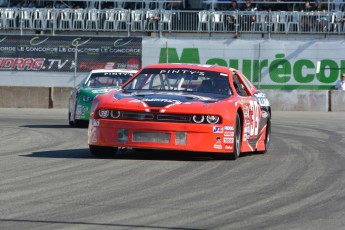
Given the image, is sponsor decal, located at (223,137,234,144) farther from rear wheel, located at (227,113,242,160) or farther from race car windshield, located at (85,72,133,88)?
race car windshield, located at (85,72,133,88)

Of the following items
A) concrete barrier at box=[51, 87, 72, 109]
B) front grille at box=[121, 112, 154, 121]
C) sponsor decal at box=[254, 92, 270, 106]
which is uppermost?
front grille at box=[121, 112, 154, 121]

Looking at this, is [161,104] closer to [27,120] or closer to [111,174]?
[111,174]

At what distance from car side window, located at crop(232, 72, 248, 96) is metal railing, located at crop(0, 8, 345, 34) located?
73.7 ft

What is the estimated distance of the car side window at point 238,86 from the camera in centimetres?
1340

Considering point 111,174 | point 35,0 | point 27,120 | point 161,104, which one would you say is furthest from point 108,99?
point 35,0

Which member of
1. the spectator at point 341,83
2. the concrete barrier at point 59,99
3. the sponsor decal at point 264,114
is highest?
the sponsor decal at point 264,114

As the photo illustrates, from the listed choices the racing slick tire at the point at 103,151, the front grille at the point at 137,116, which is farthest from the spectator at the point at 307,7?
the front grille at the point at 137,116

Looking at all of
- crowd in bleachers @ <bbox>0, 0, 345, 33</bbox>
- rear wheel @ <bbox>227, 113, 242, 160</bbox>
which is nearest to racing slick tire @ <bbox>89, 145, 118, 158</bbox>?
rear wheel @ <bbox>227, 113, 242, 160</bbox>

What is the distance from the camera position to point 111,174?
33.7ft

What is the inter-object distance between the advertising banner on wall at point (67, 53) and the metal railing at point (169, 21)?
1.71m

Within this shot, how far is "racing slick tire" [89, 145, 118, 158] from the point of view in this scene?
40.2ft

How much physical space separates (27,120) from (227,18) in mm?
14789

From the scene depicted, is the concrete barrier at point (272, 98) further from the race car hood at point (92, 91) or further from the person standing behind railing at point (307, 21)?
the race car hood at point (92, 91)

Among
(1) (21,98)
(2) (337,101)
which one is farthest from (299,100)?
(1) (21,98)
